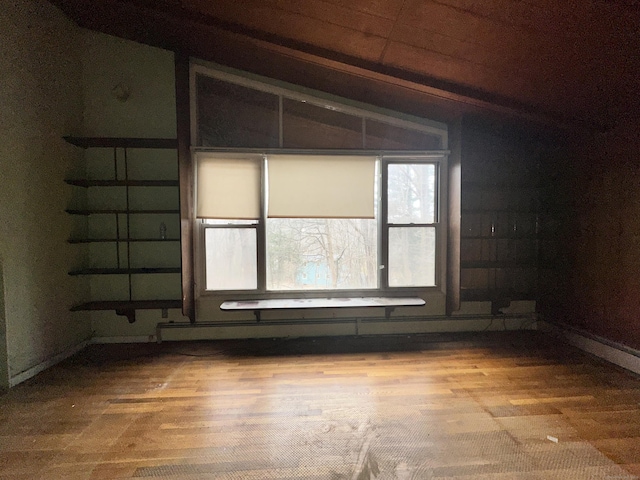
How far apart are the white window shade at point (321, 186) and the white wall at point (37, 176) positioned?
2205 mm

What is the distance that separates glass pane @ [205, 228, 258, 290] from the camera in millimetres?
4004

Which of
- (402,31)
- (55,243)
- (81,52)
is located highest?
(81,52)

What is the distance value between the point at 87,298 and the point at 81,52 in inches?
112

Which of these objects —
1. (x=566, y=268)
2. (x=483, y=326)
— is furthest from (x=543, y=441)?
(x=566, y=268)

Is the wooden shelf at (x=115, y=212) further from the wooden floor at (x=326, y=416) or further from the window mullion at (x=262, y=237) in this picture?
the wooden floor at (x=326, y=416)

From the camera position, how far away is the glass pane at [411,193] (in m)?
4.13

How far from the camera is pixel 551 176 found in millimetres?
4016

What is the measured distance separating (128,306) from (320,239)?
7.60ft

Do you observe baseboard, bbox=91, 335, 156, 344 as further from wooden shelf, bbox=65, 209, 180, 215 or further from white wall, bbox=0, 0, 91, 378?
wooden shelf, bbox=65, 209, 180, 215

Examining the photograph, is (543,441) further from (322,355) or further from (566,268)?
(566,268)

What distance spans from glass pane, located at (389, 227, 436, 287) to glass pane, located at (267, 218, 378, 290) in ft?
1.24

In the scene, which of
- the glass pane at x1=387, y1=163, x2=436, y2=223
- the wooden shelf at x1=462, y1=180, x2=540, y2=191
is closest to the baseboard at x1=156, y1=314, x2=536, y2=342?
the glass pane at x1=387, y1=163, x2=436, y2=223

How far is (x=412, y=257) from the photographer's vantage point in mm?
4195

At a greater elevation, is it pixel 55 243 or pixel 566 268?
pixel 55 243
